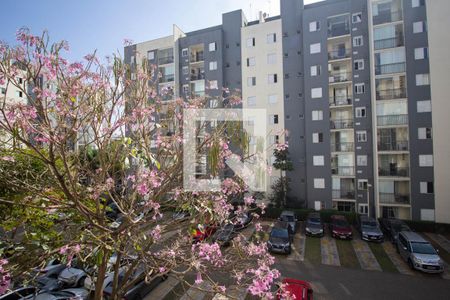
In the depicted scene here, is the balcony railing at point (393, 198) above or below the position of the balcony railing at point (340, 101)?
below

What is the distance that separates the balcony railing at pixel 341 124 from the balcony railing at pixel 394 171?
5.19 m

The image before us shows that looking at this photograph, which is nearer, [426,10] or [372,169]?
[426,10]

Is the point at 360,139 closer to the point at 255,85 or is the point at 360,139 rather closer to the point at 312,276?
the point at 255,85

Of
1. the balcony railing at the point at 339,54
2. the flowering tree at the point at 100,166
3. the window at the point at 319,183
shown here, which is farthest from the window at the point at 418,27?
the flowering tree at the point at 100,166

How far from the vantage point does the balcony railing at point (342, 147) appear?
2698 cm

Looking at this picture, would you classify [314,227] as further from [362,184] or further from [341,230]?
[362,184]

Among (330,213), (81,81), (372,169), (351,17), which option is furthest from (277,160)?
(81,81)

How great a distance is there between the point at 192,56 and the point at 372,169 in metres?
24.8

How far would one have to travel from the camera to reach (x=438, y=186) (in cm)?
2328

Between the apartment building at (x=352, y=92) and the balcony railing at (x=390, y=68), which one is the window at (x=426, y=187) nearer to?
the apartment building at (x=352, y=92)

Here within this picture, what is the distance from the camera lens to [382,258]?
17.6 m

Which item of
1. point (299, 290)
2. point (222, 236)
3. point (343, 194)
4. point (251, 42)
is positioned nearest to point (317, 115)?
point (343, 194)

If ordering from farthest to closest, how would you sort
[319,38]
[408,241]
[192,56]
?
[192,56], [319,38], [408,241]

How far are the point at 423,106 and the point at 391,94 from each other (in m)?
2.78
